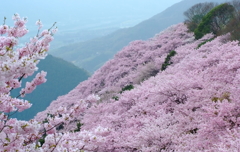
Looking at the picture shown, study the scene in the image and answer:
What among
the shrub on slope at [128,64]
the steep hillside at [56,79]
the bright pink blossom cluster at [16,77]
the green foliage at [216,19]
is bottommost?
the steep hillside at [56,79]

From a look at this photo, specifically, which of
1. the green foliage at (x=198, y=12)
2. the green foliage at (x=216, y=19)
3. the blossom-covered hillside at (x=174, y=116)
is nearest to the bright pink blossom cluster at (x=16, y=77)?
the blossom-covered hillside at (x=174, y=116)

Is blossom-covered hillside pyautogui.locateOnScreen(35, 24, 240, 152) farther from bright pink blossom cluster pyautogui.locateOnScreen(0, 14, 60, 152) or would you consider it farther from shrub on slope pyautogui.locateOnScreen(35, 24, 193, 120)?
shrub on slope pyautogui.locateOnScreen(35, 24, 193, 120)

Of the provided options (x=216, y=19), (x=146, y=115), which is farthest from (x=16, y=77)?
(x=216, y=19)

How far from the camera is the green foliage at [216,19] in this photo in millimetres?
25375

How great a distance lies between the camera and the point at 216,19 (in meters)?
26.1

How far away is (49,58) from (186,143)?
4833 inches

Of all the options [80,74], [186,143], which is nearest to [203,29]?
[186,143]

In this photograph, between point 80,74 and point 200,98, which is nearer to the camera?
point 200,98

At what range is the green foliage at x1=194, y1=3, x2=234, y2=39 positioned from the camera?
2538cm

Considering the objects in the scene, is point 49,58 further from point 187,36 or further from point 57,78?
point 187,36

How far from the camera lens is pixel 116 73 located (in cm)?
2709

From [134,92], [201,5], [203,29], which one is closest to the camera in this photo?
[134,92]

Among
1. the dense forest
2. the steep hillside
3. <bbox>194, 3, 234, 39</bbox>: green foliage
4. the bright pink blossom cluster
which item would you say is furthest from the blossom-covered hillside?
the steep hillside

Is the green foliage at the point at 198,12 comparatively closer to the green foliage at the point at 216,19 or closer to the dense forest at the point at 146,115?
the green foliage at the point at 216,19
